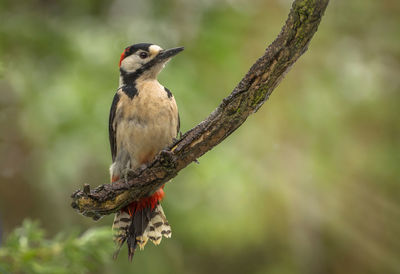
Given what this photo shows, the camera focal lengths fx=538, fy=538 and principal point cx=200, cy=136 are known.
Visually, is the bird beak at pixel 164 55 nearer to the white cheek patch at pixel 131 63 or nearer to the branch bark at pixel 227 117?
the white cheek patch at pixel 131 63

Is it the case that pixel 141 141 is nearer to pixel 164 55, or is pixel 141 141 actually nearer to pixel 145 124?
pixel 145 124

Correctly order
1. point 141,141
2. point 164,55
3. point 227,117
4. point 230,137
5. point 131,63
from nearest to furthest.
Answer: point 227,117 < point 141,141 < point 164,55 < point 131,63 < point 230,137

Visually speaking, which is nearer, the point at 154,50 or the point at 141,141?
the point at 141,141

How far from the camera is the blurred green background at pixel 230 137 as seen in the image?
6164mm

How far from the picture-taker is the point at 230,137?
23.4 ft

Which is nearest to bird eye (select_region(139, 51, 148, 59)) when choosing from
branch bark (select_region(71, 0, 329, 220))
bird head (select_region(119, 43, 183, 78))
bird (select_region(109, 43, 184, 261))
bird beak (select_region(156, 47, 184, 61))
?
bird head (select_region(119, 43, 183, 78))

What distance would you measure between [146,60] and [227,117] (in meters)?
1.76

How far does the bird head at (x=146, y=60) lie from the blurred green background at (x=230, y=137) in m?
1.62

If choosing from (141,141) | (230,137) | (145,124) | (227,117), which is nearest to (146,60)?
(145,124)

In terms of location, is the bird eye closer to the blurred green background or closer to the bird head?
the bird head

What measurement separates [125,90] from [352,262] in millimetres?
4500

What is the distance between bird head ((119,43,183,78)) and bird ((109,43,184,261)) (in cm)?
10

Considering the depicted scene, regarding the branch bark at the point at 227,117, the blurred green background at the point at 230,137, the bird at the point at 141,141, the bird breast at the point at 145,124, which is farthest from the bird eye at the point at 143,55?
the blurred green background at the point at 230,137

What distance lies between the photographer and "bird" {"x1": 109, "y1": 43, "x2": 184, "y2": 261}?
3994 millimetres
